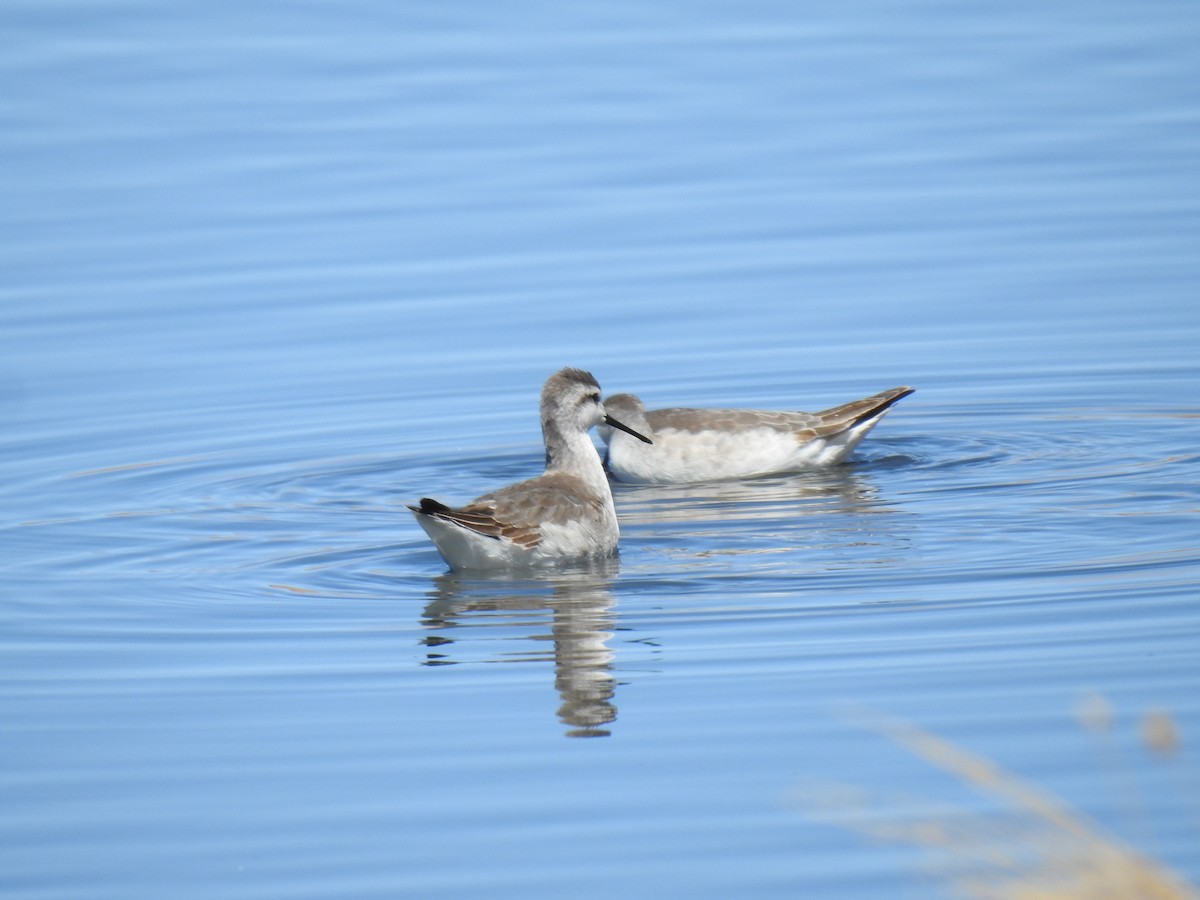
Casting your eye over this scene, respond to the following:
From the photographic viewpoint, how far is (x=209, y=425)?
54.0 feet

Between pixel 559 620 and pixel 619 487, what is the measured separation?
506cm

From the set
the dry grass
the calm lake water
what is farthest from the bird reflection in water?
the dry grass

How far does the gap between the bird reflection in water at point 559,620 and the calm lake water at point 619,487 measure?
5cm

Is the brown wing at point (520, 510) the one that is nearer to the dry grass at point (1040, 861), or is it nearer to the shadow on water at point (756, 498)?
the shadow on water at point (756, 498)

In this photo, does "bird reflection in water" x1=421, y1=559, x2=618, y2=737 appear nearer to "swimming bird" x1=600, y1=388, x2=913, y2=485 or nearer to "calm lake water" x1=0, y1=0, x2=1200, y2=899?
"calm lake water" x1=0, y1=0, x2=1200, y2=899

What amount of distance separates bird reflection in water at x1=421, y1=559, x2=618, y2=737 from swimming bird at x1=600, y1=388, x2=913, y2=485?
9.71 feet

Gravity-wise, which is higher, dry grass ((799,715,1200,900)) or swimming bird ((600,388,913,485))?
swimming bird ((600,388,913,485))

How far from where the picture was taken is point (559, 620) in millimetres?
Result: 11148

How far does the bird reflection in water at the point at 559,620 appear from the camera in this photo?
9.58 metres

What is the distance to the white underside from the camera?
1546cm

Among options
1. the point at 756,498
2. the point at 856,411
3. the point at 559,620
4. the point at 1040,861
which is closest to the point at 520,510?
the point at 559,620

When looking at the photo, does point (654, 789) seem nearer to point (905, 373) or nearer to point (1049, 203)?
point (905, 373)

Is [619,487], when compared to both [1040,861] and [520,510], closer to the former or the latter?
[520,510]

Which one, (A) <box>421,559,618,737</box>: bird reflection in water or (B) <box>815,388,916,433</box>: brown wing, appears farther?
(B) <box>815,388,916,433</box>: brown wing
